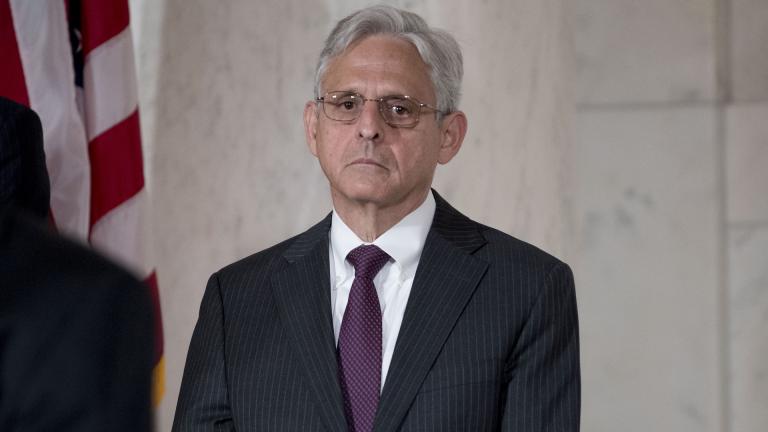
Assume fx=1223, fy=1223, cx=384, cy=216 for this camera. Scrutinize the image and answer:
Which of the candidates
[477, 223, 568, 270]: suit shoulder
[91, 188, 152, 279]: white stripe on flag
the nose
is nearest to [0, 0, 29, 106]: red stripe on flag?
[91, 188, 152, 279]: white stripe on flag

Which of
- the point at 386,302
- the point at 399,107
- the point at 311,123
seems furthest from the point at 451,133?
the point at 386,302

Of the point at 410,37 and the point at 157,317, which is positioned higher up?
the point at 410,37

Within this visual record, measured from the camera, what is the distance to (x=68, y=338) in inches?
33.6

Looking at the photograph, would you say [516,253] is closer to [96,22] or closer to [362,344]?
[362,344]

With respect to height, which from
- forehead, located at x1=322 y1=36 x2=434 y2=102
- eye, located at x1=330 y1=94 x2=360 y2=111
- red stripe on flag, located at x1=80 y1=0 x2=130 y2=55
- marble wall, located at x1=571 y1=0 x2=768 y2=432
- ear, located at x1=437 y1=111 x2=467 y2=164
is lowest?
marble wall, located at x1=571 y1=0 x2=768 y2=432

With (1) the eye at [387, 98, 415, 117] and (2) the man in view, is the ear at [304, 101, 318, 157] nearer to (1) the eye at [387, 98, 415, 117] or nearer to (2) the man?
(2) the man

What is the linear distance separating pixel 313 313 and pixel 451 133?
53 centimetres

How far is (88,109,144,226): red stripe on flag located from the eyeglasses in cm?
115

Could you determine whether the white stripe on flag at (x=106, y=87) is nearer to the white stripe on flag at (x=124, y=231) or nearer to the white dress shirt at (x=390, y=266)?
the white stripe on flag at (x=124, y=231)

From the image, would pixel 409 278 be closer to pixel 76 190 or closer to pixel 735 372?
pixel 76 190

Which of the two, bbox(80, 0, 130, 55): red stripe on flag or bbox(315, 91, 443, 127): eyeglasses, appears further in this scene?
bbox(80, 0, 130, 55): red stripe on flag

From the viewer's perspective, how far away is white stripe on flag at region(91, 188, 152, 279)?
3488 millimetres

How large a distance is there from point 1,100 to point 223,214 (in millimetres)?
1156

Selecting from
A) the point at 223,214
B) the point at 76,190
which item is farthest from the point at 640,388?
the point at 76,190
